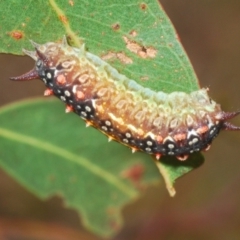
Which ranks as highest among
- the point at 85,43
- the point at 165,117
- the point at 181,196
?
the point at 85,43

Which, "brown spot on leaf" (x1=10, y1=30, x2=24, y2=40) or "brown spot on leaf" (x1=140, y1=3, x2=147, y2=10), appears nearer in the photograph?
"brown spot on leaf" (x1=140, y1=3, x2=147, y2=10)

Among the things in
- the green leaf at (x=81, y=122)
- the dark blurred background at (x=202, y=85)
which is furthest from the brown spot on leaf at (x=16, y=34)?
the dark blurred background at (x=202, y=85)

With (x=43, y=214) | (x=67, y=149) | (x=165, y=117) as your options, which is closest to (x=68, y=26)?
(x=165, y=117)

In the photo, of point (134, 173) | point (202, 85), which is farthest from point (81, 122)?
point (202, 85)

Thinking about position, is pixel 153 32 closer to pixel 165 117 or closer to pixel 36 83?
pixel 165 117

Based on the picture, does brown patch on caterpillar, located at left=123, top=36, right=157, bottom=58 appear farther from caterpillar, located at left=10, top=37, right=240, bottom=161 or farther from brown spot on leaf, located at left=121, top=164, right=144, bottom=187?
brown spot on leaf, located at left=121, top=164, right=144, bottom=187

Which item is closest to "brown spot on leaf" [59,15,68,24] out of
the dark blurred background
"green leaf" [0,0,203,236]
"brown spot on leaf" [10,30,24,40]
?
"green leaf" [0,0,203,236]

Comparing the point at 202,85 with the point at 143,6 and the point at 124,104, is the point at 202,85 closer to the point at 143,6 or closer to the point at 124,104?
the point at 124,104
